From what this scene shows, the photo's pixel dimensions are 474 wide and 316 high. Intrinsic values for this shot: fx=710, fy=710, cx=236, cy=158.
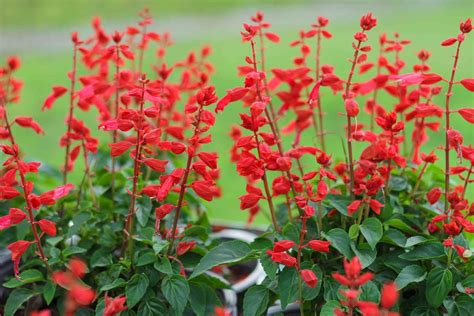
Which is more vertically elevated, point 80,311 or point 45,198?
point 45,198

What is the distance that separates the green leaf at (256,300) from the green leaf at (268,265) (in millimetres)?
70

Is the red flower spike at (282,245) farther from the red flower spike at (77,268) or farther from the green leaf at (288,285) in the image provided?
the red flower spike at (77,268)

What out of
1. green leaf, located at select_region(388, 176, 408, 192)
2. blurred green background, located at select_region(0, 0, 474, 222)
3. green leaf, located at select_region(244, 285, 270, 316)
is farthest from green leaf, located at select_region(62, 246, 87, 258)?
blurred green background, located at select_region(0, 0, 474, 222)

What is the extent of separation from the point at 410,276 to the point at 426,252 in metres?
0.06

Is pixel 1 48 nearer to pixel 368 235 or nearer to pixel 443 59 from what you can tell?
pixel 443 59

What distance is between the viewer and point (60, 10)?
8.34 m

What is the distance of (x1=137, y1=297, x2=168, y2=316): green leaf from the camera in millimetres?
1332

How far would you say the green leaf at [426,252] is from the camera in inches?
51.4

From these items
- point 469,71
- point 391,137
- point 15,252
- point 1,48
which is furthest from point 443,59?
point 15,252

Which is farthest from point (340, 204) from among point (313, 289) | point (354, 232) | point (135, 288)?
point (135, 288)

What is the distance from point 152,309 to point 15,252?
0.27m

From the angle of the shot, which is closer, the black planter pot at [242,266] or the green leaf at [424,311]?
the green leaf at [424,311]

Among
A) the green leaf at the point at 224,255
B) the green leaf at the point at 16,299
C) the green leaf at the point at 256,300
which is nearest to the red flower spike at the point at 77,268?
the green leaf at the point at 16,299

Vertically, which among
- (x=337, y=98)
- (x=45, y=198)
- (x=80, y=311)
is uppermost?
(x=45, y=198)
